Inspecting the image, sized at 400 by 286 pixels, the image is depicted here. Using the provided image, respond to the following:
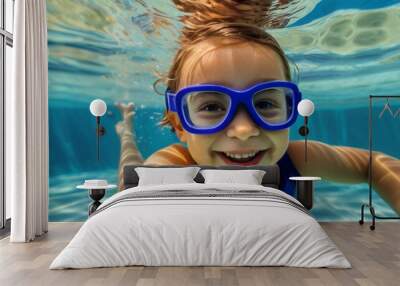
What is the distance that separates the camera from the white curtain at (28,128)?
6.08m

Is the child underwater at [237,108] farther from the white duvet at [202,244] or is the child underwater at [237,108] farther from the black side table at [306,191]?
the white duvet at [202,244]

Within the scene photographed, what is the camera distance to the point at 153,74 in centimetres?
752

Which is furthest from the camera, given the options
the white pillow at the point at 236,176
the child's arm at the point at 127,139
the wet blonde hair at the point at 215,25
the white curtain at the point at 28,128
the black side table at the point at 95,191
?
the child's arm at the point at 127,139

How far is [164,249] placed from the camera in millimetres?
4566

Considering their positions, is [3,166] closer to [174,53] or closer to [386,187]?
[174,53]

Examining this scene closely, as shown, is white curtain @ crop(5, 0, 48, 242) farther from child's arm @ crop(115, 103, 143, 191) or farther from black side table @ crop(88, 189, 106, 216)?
child's arm @ crop(115, 103, 143, 191)

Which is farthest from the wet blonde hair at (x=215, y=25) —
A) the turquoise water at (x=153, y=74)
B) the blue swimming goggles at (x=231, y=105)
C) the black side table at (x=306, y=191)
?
the black side table at (x=306, y=191)

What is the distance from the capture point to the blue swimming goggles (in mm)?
7090

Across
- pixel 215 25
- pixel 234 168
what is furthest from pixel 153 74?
pixel 234 168

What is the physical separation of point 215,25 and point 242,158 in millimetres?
1783

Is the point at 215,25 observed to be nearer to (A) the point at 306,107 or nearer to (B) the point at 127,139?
(A) the point at 306,107

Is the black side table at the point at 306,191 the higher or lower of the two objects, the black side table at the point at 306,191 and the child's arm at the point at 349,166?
the lower

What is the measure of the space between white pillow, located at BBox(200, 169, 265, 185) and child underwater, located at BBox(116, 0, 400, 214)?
0.54 meters

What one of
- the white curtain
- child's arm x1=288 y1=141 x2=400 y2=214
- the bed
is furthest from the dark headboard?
the bed
